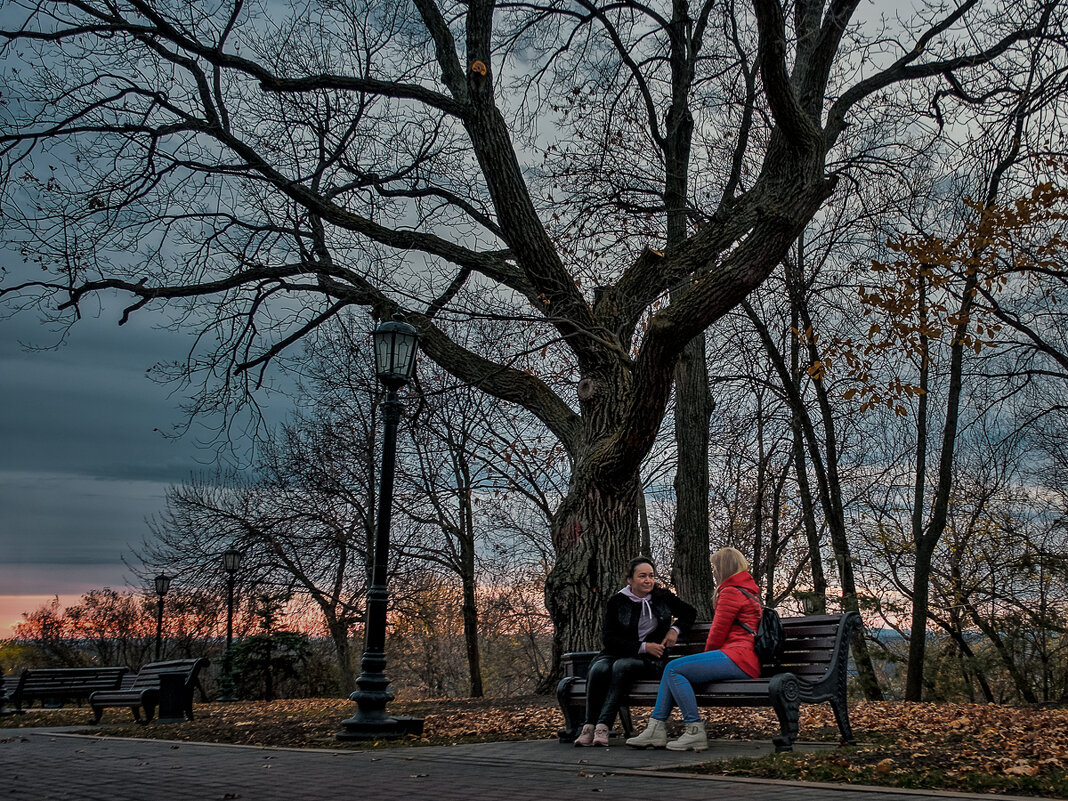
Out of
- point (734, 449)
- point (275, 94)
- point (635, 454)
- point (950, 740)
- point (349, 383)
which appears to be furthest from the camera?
point (349, 383)

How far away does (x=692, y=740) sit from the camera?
6.50 m

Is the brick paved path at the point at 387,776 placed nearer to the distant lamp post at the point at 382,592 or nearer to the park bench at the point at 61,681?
the distant lamp post at the point at 382,592

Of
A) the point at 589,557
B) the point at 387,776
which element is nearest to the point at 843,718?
the point at 387,776

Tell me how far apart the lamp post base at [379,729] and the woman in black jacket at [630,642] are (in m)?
2.21

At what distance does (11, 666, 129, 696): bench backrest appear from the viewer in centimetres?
1836

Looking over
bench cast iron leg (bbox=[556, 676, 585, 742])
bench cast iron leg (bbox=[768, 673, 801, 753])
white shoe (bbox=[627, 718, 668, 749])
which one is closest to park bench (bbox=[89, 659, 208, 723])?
bench cast iron leg (bbox=[556, 676, 585, 742])

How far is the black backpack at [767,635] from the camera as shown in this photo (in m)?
6.76

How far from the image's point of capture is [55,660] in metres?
30.5

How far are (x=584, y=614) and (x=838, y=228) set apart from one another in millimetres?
10707

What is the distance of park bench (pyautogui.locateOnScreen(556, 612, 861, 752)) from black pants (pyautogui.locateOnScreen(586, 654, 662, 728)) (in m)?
0.12

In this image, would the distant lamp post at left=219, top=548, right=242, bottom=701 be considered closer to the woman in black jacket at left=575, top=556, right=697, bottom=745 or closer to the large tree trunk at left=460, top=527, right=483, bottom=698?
the large tree trunk at left=460, top=527, right=483, bottom=698

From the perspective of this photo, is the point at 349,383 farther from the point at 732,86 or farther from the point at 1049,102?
the point at 1049,102

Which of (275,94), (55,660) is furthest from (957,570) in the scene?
(55,660)

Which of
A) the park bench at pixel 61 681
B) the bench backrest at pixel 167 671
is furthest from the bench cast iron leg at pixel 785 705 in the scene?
the park bench at pixel 61 681
